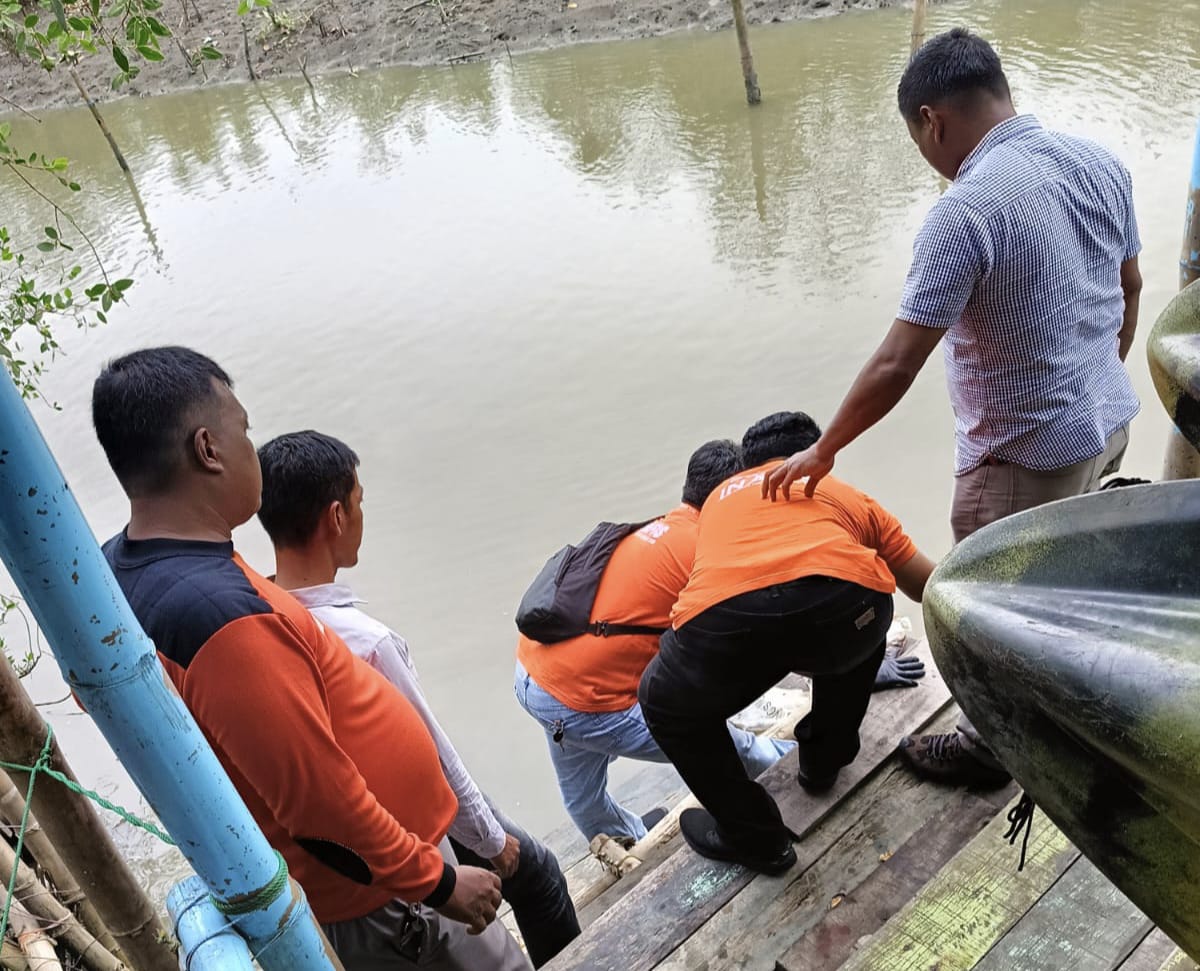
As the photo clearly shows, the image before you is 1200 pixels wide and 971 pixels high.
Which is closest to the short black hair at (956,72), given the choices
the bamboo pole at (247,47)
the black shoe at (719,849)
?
the black shoe at (719,849)

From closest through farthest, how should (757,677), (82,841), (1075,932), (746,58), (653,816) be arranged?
(82,841) < (1075,932) < (757,677) < (653,816) < (746,58)

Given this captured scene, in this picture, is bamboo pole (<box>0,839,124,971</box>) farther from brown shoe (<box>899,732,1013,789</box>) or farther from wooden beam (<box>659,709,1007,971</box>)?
brown shoe (<box>899,732,1013,789</box>)

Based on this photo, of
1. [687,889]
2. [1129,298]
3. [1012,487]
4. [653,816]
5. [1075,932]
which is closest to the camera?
[1075,932]

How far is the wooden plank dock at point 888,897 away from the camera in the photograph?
183cm

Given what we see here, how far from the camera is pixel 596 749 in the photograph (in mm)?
2861

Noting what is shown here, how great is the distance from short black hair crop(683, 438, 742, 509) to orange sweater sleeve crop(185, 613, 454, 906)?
1316 mm

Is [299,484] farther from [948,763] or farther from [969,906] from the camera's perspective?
[948,763]

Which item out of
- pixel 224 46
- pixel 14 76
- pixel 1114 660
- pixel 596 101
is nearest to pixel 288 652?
pixel 1114 660

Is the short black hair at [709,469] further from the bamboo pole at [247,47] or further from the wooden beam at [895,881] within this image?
the bamboo pole at [247,47]

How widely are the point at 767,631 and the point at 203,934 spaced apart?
1320 millimetres

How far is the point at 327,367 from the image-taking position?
28.8ft

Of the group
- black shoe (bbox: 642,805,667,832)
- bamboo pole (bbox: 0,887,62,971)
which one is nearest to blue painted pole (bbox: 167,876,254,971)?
bamboo pole (bbox: 0,887,62,971)

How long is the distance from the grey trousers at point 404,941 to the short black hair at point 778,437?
3.99 ft

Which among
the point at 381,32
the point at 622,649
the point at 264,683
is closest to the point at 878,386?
the point at 622,649
